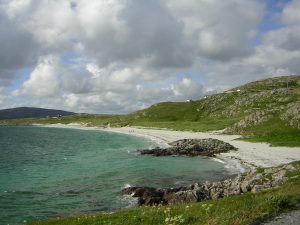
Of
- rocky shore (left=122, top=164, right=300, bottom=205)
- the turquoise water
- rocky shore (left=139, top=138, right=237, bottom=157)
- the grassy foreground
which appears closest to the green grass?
rocky shore (left=139, top=138, right=237, bottom=157)

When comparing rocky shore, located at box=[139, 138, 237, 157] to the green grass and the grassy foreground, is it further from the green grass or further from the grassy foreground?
the grassy foreground

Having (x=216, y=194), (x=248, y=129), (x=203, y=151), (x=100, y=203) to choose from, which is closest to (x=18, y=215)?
(x=100, y=203)

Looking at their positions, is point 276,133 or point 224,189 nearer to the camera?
point 224,189

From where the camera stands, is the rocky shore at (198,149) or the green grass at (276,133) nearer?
the rocky shore at (198,149)

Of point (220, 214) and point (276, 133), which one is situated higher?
point (276, 133)

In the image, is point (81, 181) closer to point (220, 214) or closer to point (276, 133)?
point (220, 214)

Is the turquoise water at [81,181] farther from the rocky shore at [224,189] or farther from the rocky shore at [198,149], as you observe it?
the rocky shore at [198,149]

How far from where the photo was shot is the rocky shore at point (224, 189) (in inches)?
1491

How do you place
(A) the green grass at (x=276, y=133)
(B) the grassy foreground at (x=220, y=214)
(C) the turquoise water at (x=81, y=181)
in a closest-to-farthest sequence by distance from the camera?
(B) the grassy foreground at (x=220, y=214) → (C) the turquoise water at (x=81, y=181) → (A) the green grass at (x=276, y=133)

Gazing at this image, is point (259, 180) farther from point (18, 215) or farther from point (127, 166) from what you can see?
point (127, 166)

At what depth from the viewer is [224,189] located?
40.0 m

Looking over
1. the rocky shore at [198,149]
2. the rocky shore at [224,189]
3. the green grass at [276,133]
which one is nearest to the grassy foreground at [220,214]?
the rocky shore at [224,189]

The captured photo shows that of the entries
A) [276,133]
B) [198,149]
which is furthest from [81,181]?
[276,133]

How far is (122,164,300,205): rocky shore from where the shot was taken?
124 feet
